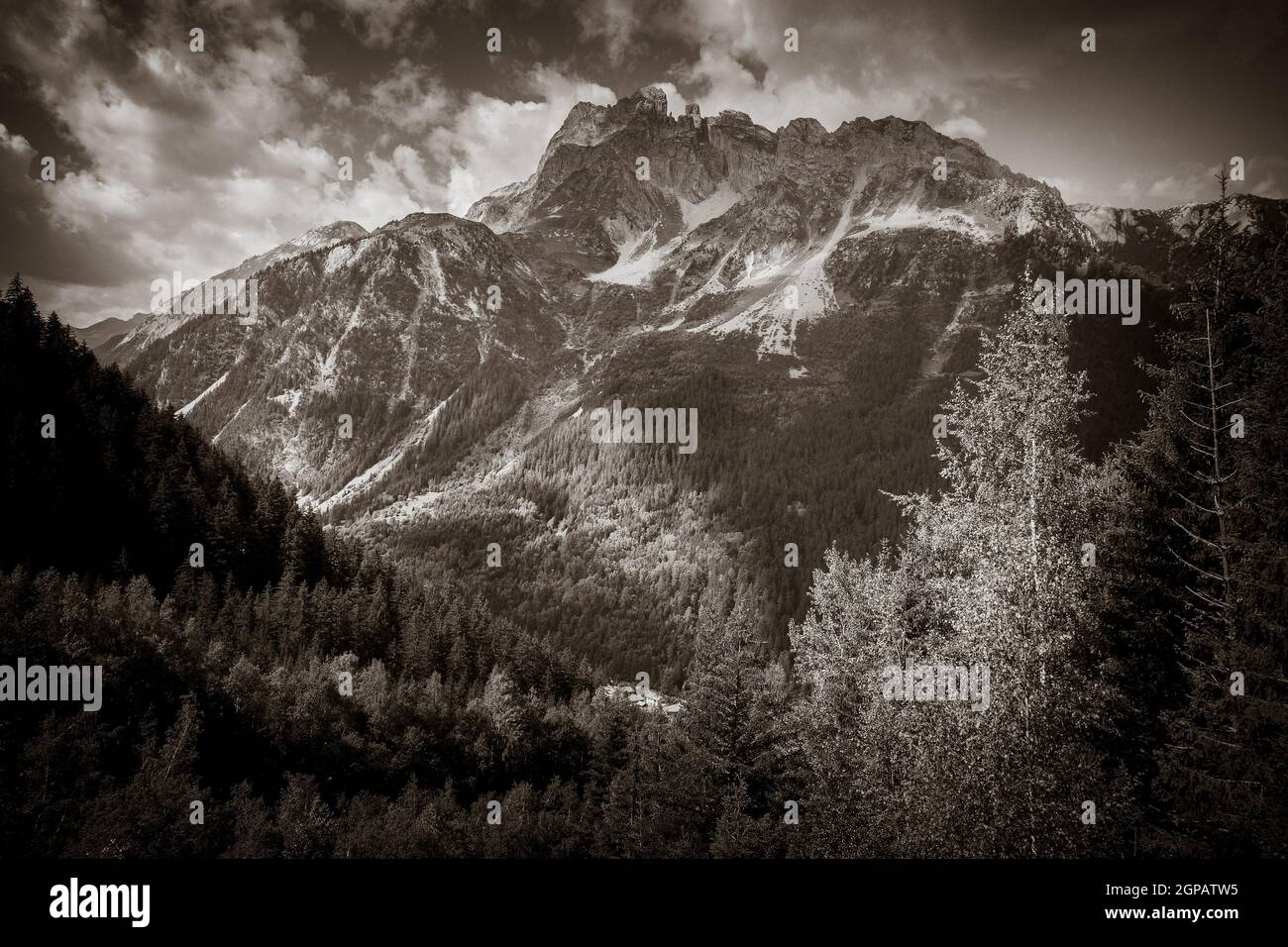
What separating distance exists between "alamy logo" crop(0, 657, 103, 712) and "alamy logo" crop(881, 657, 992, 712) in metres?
35.8

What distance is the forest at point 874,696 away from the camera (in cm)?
1077

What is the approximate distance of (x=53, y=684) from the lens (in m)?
26.6

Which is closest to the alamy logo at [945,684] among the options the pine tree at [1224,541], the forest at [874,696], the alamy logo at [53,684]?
the forest at [874,696]

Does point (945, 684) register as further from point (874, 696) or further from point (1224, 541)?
point (1224, 541)

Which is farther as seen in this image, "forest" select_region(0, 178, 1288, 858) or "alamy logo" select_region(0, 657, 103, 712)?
"alamy logo" select_region(0, 657, 103, 712)

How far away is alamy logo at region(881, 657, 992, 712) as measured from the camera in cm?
1096
